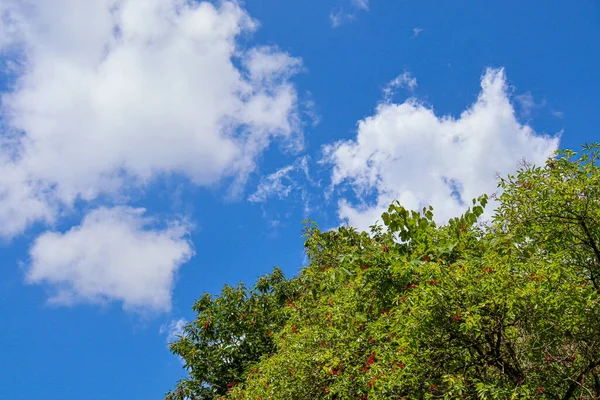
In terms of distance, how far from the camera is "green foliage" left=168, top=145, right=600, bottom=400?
8242 mm

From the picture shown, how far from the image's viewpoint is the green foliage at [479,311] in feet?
27.0

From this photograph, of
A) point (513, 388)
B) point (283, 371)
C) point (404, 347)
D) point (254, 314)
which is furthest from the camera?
point (254, 314)

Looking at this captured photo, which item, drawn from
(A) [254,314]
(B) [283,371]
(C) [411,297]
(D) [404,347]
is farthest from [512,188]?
(A) [254,314]

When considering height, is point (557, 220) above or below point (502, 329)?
above

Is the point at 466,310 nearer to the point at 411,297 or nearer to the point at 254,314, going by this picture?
the point at 411,297

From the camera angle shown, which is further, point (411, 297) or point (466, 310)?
point (411, 297)

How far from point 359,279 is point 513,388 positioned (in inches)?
172

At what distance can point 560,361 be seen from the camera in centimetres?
847

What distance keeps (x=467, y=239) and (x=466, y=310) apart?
11.5 feet

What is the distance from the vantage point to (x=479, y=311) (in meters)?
8.41

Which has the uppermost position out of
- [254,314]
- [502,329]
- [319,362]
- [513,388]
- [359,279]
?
[254,314]

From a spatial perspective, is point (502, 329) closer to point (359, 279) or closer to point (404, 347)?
point (404, 347)

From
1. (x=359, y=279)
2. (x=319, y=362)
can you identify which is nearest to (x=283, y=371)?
(x=319, y=362)

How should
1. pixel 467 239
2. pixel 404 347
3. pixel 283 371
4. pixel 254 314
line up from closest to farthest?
pixel 404 347 → pixel 467 239 → pixel 283 371 → pixel 254 314
